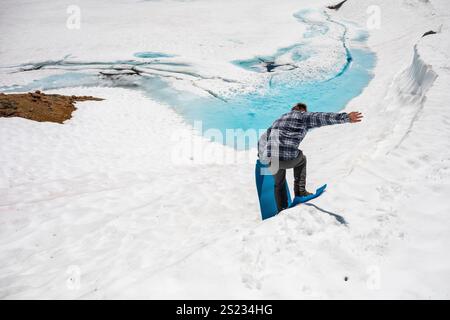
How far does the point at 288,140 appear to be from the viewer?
4.09 meters

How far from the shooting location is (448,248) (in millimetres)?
2719

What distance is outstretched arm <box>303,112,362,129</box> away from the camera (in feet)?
12.0

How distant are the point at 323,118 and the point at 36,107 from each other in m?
11.7

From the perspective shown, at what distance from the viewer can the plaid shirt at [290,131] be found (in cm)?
384

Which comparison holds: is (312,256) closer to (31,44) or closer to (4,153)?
(4,153)

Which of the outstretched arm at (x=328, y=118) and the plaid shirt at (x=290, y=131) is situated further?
the plaid shirt at (x=290, y=131)

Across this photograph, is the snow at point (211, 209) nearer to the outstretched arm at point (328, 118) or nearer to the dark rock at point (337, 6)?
the outstretched arm at point (328, 118)

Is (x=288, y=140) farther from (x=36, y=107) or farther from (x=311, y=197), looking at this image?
(x=36, y=107)

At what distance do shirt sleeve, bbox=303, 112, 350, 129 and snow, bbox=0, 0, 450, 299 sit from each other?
87 centimetres

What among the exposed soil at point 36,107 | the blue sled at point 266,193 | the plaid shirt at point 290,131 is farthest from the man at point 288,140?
the exposed soil at point 36,107

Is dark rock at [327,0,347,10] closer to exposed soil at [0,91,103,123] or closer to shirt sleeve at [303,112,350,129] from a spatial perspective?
exposed soil at [0,91,103,123]

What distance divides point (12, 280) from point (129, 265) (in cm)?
155

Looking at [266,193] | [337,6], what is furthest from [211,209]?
[337,6]

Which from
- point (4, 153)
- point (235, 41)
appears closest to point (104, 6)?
point (235, 41)
